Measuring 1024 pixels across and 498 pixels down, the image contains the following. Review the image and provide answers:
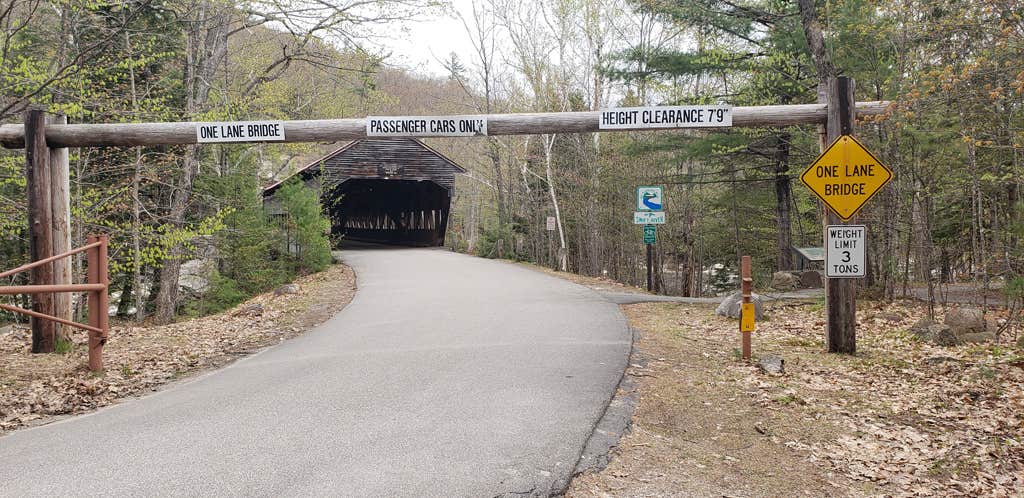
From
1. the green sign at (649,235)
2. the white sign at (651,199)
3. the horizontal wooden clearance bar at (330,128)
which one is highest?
the horizontal wooden clearance bar at (330,128)

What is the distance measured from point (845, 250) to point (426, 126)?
225 inches

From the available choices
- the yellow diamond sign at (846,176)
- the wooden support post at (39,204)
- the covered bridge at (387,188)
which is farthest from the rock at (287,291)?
the yellow diamond sign at (846,176)

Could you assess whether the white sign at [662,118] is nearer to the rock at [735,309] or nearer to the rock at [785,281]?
the rock at [735,309]

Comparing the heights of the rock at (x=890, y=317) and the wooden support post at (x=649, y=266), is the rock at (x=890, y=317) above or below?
below

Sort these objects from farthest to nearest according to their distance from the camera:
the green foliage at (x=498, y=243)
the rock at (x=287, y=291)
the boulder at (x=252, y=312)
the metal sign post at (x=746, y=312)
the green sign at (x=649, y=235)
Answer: the green foliage at (x=498, y=243) → the green sign at (x=649, y=235) → the rock at (x=287, y=291) → the boulder at (x=252, y=312) → the metal sign post at (x=746, y=312)

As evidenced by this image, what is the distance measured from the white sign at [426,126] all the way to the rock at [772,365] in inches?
186

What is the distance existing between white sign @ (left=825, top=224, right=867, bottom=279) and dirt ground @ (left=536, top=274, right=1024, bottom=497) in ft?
3.69

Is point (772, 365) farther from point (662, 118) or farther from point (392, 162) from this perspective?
point (392, 162)

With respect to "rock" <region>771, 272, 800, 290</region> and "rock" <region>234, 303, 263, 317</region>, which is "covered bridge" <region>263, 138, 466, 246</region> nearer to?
"rock" <region>234, 303, 263, 317</region>

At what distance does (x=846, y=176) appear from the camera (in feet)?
28.0

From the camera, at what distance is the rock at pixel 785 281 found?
685 inches

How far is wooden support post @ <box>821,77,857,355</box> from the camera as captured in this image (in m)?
8.73

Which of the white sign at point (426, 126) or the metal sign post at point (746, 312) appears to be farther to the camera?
the white sign at point (426, 126)

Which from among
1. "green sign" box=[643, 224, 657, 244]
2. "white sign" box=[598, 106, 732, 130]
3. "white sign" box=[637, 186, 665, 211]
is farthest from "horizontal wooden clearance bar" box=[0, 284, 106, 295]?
"green sign" box=[643, 224, 657, 244]
